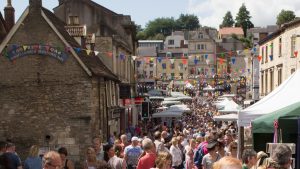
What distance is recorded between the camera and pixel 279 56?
39812mm

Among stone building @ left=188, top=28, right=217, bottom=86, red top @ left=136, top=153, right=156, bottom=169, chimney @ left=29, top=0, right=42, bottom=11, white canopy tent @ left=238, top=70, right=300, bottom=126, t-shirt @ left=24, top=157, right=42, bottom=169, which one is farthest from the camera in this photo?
stone building @ left=188, top=28, right=217, bottom=86

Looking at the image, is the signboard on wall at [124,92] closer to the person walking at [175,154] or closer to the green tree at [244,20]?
the person walking at [175,154]

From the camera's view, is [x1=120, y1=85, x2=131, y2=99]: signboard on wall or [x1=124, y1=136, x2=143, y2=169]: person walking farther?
[x1=120, y1=85, x2=131, y2=99]: signboard on wall

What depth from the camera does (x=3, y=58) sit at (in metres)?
26.1

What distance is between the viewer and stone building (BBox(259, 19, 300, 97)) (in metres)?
35.8

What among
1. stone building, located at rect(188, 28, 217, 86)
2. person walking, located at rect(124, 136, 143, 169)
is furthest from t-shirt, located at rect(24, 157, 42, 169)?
stone building, located at rect(188, 28, 217, 86)

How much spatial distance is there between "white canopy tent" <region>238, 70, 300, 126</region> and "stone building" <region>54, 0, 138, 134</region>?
17.3m

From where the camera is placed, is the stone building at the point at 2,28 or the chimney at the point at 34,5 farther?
the stone building at the point at 2,28

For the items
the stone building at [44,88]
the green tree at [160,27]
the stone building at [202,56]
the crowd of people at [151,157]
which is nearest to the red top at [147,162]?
the crowd of people at [151,157]

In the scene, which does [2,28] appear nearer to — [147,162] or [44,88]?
[44,88]

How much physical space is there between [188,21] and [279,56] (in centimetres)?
15289

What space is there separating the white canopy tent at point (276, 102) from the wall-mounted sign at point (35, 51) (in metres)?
13.6

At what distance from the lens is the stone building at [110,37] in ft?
111

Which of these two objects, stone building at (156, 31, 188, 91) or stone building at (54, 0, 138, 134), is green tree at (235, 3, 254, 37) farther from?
stone building at (54, 0, 138, 134)
